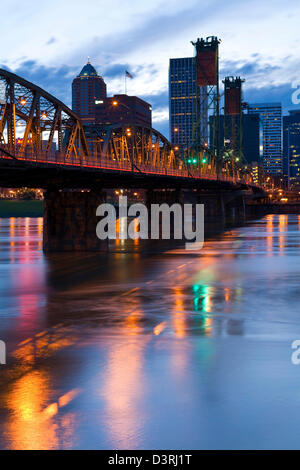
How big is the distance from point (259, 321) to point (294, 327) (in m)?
1.67

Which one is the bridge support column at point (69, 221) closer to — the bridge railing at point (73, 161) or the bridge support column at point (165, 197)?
the bridge railing at point (73, 161)

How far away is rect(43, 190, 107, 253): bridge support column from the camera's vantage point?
65.8 meters

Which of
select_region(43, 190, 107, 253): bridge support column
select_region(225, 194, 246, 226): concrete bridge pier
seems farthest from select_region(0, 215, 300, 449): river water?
select_region(225, 194, 246, 226): concrete bridge pier

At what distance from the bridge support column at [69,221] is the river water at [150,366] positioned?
2991 cm

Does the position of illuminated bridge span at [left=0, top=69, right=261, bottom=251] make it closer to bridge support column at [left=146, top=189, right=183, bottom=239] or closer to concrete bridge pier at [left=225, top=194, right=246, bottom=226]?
bridge support column at [left=146, top=189, right=183, bottom=239]

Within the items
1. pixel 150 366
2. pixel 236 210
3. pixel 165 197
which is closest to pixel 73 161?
pixel 150 366

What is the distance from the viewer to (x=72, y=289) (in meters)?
33.9

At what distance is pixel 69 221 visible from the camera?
218ft

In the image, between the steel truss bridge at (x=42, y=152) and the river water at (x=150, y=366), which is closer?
the river water at (x=150, y=366)

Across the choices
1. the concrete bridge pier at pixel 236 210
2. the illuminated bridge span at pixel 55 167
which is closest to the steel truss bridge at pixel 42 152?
the illuminated bridge span at pixel 55 167

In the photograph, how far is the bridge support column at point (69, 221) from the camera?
2589 inches

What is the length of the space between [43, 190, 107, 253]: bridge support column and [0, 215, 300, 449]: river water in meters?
29.9

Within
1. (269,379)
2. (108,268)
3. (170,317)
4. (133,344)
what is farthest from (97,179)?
(269,379)
